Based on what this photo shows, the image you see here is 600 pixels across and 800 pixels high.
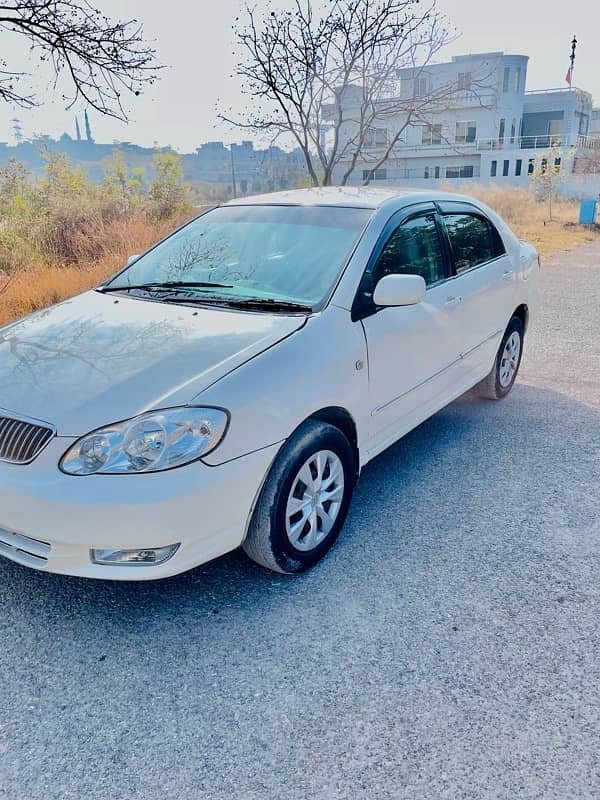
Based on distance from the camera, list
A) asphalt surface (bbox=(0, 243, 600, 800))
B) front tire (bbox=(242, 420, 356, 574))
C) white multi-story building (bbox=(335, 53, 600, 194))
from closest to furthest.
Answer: asphalt surface (bbox=(0, 243, 600, 800)) < front tire (bbox=(242, 420, 356, 574)) < white multi-story building (bbox=(335, 53, 600, 194))

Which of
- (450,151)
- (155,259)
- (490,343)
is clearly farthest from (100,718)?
(450,151)

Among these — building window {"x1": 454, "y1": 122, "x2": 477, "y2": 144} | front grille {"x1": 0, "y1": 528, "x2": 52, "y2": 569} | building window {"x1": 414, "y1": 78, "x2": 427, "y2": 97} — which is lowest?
Result: front grille {"x1": 0, "y1": 528, "x2": 52, "y2": 569}

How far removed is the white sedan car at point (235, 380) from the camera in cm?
226

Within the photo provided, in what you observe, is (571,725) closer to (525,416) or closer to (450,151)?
(525,416)

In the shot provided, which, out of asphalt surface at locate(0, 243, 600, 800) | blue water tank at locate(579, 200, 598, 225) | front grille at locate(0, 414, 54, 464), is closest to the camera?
asphalt surface at locate(0, 243, 600, 800)

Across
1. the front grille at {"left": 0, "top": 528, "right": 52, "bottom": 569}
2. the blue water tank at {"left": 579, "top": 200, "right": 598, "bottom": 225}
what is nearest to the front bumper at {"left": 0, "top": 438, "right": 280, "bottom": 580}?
the front grille at {"left": 0, "top": 528, "right": 52, "bottom": 569}

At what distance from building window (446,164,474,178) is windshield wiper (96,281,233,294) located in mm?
50577

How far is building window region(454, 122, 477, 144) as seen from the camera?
48.0 metres

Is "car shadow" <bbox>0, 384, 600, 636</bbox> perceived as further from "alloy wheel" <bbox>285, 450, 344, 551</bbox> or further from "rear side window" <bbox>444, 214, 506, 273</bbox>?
"rear side window" <bbox>444, 214, 506, 273</bbox>

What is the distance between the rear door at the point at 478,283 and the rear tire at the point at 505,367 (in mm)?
165

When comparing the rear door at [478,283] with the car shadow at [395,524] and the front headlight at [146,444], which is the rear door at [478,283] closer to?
the car shadow at [395,524]

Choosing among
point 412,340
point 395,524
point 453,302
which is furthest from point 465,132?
point 395,524

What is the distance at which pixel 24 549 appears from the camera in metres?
2.37

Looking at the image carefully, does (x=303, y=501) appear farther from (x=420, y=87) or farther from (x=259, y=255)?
(x=420, y=87)
